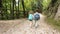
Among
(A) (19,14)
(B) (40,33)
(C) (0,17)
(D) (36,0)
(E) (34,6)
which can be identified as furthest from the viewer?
(D) (36,0)

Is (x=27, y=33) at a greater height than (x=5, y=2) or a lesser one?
lesser

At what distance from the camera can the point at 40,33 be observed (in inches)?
417

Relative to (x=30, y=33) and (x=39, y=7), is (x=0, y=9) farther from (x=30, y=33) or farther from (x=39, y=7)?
(x=39, y=7)

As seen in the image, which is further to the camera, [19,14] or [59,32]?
[19,14]

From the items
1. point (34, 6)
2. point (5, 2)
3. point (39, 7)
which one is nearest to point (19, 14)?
point (5, 2)

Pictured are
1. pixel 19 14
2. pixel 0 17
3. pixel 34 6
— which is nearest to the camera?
pixel 0 17

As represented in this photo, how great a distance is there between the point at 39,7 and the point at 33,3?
2.86m

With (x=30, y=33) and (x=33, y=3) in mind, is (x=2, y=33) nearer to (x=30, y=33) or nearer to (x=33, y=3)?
(x=30, y=33)

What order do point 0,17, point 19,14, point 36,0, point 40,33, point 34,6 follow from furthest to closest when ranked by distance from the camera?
point 36,0
point 34,6
point 19,14
point 0,17
point 40,33

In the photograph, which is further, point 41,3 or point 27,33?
point 41,3

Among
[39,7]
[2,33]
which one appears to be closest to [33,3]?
[39,7]

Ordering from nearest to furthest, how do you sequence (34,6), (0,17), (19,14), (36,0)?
(0,17) < (19,14) < (34,6) < (36,0)

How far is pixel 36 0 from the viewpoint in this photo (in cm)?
3578

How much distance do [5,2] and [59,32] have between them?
47.5ft
